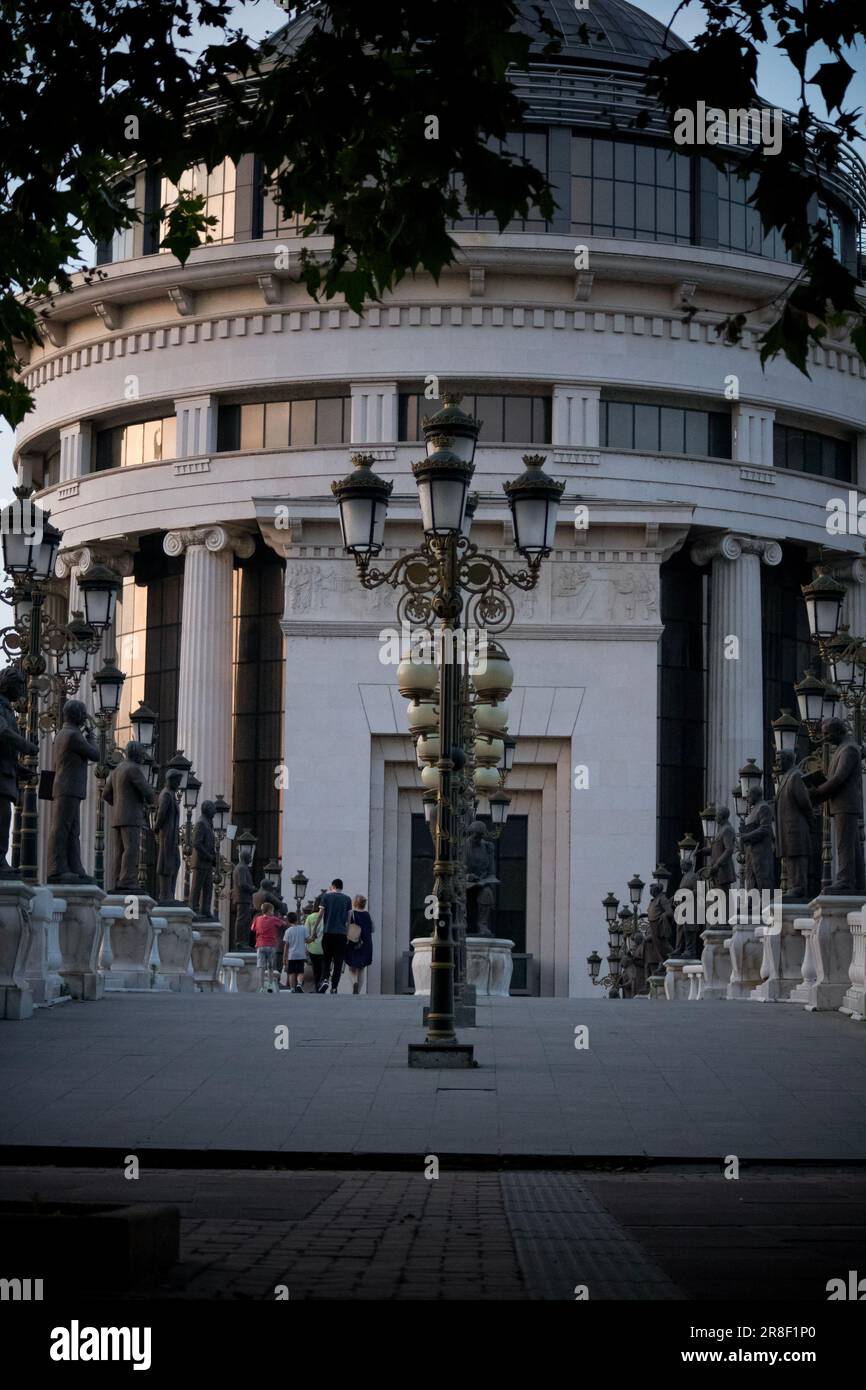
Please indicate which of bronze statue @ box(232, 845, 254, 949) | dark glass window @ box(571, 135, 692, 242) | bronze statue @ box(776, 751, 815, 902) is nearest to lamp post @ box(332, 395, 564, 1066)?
bronze statue @ box(776, 751, 815, 902)

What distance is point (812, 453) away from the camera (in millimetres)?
71062

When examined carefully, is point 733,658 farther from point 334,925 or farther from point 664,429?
point 334,925

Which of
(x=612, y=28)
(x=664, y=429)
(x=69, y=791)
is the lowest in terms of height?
(x=69, y=791)

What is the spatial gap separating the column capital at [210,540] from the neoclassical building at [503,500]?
111 millimetres

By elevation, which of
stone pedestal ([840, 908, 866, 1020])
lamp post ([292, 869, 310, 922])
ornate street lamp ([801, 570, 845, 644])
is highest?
ornate street lamp ([801, 570, 845, 644])

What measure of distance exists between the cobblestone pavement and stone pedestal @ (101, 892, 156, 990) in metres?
19.2

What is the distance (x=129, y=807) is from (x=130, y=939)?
2579 millimetres

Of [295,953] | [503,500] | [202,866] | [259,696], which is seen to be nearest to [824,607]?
[295,953]

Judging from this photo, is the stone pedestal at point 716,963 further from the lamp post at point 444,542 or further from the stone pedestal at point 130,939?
the lamp post at point 444,542

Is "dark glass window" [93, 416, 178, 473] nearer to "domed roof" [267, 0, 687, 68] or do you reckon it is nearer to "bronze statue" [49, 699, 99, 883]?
"domed roof" [267, 0, 687, 68]

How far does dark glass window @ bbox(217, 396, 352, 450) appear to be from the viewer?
67.6 m

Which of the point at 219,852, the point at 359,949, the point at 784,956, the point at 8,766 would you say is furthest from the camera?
the point at 219,852
